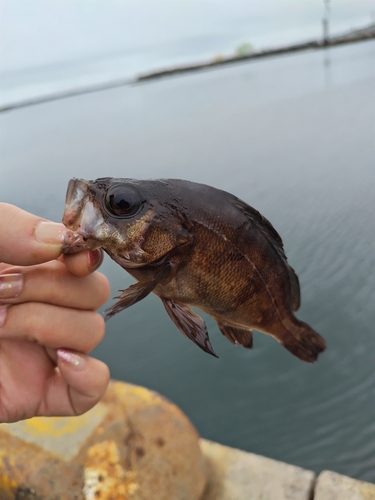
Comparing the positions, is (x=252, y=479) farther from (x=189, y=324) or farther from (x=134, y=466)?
(x=189, y=324)

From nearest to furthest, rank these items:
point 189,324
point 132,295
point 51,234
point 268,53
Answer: point 132,295 < point 189,324 < point 51,234 < point 268,53

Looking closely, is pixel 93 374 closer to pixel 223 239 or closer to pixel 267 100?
pixel 223 239

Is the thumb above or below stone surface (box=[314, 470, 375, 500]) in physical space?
above

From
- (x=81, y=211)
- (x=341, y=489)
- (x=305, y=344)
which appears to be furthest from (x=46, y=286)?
(x=341, y=489)

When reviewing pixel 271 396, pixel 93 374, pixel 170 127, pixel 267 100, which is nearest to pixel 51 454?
pixel 93 374

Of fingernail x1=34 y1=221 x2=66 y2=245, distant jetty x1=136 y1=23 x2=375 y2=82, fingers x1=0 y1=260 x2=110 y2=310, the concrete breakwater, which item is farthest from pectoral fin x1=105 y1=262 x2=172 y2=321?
distant jetty x1=136 y1=23 x2=375 y2=82

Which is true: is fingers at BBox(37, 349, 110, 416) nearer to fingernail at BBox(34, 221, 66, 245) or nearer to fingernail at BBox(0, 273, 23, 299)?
fingernail at BBox(0, 273, 23, 299)

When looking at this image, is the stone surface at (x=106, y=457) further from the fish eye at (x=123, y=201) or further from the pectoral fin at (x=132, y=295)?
the fish eye at (x=123, y=201)
